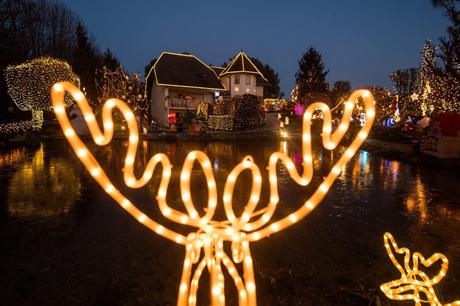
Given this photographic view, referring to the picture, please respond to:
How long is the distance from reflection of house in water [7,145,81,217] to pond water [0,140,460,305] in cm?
5

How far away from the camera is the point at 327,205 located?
791cm

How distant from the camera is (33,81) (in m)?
25.8

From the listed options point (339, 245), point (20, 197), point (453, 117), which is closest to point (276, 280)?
point (339, 245)

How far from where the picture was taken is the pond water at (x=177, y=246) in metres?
3.97

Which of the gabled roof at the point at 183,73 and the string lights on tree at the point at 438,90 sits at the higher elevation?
the gabled roof at the point at 183,73

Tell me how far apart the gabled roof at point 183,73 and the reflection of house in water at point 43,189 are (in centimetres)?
2492

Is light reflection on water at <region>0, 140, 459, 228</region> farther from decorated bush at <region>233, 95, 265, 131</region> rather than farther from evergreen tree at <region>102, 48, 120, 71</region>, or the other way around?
evergreen tree at <region>102, 48, 120, 71</region>

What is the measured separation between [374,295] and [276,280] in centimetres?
121

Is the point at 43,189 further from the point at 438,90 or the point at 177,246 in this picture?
the point at 438,90

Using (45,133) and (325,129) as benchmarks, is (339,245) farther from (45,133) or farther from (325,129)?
(45,133)

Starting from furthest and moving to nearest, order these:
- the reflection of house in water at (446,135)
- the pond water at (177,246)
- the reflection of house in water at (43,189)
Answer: the reflection of house in water at (446,135) < the reflection of house in water at (43,189) < the pond water at (177,246)

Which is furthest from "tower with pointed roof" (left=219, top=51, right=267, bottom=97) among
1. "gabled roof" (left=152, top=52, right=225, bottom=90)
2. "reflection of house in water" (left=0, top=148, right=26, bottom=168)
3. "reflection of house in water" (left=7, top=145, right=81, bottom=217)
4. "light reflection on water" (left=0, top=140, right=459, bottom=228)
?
"reflection of house in water" (left=7, top=145, right=81, bottom=217)

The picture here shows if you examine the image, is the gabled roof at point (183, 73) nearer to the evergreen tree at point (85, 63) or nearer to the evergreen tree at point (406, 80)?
the evergreen tree at point (85, 63)

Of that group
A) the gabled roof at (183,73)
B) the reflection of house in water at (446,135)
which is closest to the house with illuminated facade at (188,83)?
the gabled roof at (183,73)
